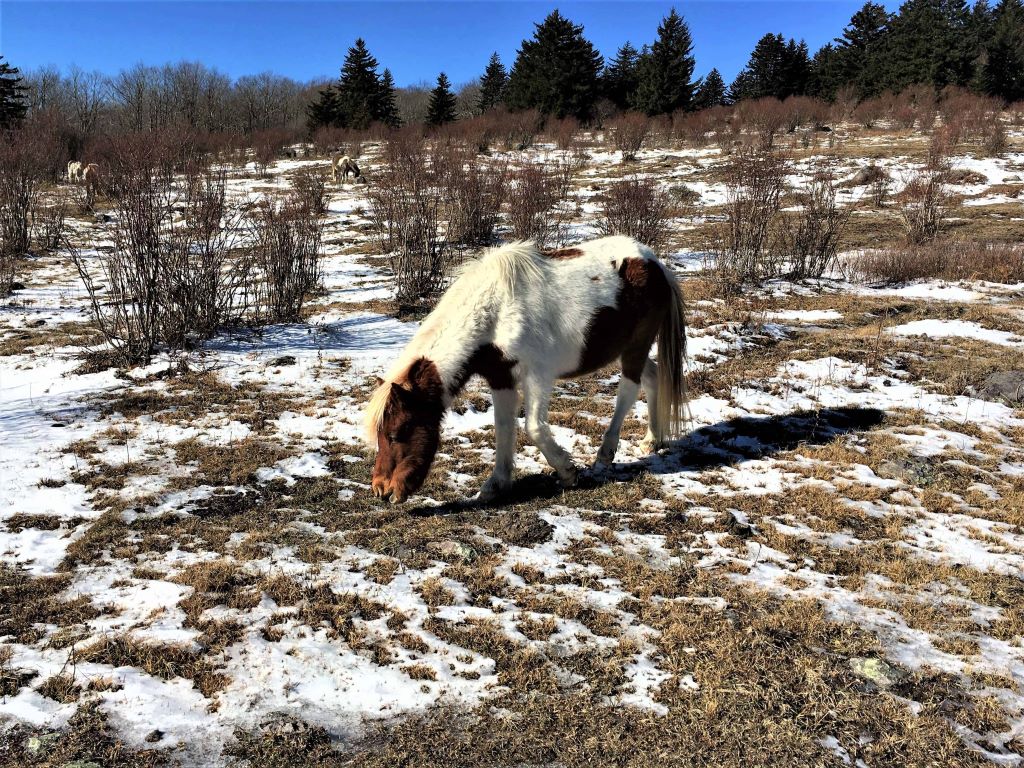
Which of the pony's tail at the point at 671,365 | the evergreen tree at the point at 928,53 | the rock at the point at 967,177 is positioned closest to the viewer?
the pony's tail at the point at 671,365

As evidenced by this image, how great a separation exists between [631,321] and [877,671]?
2818 mm

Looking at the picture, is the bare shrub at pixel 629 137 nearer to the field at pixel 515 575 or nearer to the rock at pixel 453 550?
the field at pixel 515 575

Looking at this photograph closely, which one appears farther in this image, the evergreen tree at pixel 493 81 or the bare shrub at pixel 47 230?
the evergreen tree at pixel 493 81

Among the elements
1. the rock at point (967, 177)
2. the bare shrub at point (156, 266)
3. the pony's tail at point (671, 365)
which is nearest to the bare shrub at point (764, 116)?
the rock at point (967, 177)

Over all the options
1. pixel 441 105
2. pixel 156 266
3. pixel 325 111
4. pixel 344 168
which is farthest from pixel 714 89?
pixel 156 266

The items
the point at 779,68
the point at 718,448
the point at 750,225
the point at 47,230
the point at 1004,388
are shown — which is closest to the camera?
the point at 718,448

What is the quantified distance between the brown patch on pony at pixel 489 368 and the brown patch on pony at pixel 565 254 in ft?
3.35

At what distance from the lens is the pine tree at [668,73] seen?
119 ft

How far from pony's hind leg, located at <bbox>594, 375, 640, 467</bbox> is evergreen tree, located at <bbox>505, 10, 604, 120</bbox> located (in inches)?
1404

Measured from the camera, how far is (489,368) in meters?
4.30

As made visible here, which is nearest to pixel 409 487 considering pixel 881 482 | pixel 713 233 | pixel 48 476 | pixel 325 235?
pixel 48 476

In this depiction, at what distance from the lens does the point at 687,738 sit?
8.11 feet

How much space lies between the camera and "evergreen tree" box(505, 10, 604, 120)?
3697cm

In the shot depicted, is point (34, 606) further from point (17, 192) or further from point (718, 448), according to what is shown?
point (17, 192)
